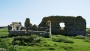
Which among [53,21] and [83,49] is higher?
[53,21]

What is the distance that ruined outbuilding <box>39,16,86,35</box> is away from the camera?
152 ft

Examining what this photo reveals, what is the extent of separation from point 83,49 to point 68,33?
23.1m

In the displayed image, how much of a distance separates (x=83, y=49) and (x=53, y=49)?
286 centimetres

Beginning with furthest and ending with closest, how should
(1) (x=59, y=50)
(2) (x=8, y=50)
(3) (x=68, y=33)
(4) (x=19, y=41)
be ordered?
(3) (x=68, y=33)
(4) (x=19, y=41)
(1) (x=59, y=50)
(2) (x=8, y=50)

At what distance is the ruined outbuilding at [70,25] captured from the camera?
152ft

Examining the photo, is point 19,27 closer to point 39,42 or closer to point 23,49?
point 39,42

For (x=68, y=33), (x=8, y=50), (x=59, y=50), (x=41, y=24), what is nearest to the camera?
(x=8, y=50)

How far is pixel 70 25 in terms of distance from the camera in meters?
47.8

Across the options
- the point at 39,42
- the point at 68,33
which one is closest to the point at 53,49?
the point at 39,42

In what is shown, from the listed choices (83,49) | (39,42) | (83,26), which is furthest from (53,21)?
(83,49)

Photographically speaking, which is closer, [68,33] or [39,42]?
[39,42]

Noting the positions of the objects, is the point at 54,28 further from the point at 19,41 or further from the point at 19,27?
the point at 19,41

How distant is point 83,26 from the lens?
1852 inches

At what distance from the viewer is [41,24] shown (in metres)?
49.5
